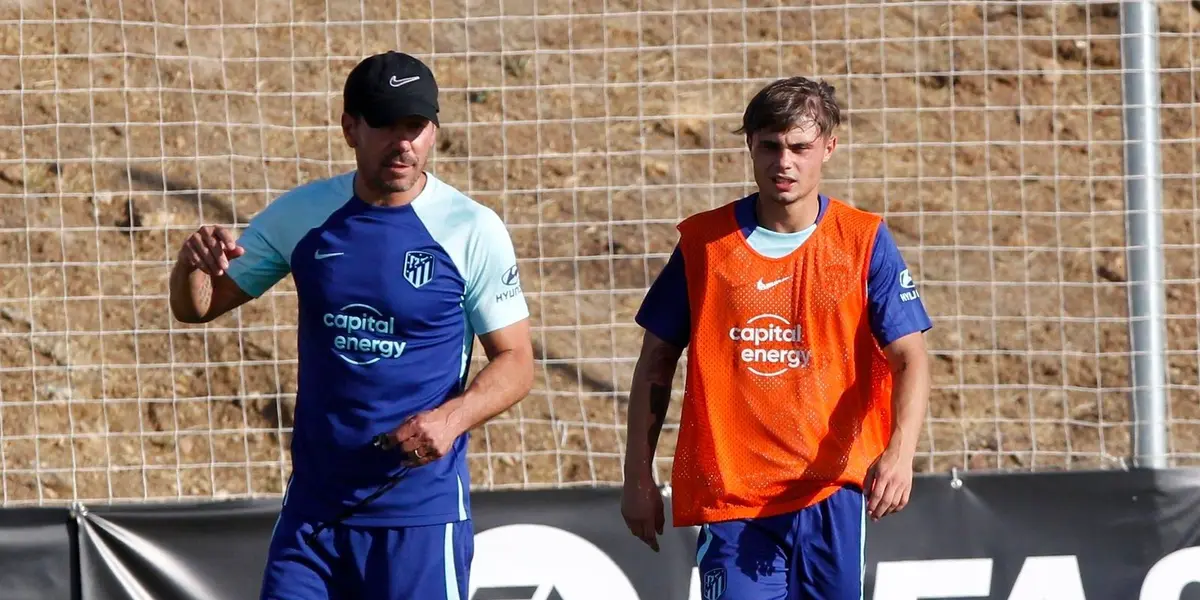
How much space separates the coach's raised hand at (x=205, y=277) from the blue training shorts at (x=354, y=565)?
582 millimetres

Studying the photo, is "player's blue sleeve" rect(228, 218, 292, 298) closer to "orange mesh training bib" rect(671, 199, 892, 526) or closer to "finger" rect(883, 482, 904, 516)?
"orange mesh training bib" rect(671, 199, 892, 526)

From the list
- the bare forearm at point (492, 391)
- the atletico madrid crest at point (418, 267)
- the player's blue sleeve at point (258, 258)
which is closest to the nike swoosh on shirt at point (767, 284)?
the bare forearm at point (492, 391)

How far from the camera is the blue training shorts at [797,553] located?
3816 millimetres

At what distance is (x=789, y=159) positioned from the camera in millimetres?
3777

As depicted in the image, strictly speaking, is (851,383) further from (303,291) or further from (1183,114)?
(1183,114)

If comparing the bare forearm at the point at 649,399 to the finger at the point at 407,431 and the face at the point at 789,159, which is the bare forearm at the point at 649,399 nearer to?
the face at the point at 789,159

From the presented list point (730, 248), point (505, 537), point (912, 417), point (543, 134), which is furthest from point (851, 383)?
point (543, 134)

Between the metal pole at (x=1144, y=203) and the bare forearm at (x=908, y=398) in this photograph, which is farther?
the metal pole at (x=1144, y=203)

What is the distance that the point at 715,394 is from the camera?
3.87 metres

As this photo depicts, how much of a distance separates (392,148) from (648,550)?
225cm

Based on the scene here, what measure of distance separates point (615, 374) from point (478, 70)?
191 centimetres

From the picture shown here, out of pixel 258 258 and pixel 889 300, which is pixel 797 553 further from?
pixel 258 258

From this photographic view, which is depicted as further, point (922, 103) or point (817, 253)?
point (922, 103)

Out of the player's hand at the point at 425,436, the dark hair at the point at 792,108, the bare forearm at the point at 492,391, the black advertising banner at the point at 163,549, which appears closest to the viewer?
the player's hand at the point at 425,436
